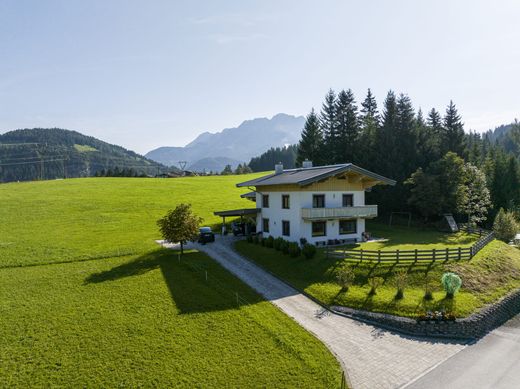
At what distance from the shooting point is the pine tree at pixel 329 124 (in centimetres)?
5981

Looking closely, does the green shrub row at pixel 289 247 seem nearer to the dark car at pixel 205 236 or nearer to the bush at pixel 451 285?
the dark car at pixel 205 236

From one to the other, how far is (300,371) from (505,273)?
23194mm

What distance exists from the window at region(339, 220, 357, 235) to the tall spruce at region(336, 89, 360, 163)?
2334 centimetres

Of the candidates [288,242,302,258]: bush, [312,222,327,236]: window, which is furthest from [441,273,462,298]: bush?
[312,222,327,236]: window

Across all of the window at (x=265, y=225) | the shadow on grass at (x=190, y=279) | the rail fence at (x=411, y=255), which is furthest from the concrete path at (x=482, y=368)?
the window at (x=265, y=225)

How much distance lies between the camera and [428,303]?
2252 centimetres

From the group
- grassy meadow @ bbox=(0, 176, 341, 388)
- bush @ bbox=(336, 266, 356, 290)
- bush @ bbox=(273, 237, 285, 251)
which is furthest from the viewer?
bush @ bbox=(273, 237, 285, 251)

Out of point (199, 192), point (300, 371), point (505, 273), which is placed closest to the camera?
point (300, 371)

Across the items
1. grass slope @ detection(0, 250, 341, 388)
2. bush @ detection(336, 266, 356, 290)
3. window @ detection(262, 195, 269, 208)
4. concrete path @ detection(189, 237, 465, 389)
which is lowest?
concrete path @ detection(189, 237, 465, 389)

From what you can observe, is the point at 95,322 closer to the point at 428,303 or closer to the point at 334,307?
the point at 334,307

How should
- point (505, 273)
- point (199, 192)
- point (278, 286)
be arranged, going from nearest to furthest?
1. point (278, 286)
2. point (505, 273)
3. point (199, 192)

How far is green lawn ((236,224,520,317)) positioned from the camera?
2255 cm

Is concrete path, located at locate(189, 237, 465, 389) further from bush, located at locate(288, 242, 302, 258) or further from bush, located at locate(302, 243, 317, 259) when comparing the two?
bush, located at locate(288, 242, 302, 258)

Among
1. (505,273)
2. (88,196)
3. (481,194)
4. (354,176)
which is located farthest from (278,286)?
(88,196)
